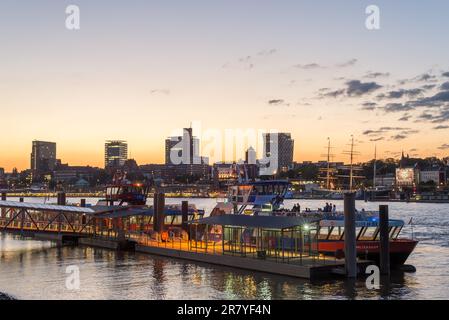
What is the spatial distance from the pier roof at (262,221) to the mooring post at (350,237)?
3314 mm

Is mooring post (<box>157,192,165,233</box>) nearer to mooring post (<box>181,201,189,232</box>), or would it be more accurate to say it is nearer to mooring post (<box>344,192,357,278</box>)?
mooring post (<box>181,201,189,232</box>)

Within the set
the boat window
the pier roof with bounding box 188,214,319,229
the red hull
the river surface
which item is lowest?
the river surface

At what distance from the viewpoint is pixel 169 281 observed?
43.2 metres

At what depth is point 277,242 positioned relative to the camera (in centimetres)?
4512

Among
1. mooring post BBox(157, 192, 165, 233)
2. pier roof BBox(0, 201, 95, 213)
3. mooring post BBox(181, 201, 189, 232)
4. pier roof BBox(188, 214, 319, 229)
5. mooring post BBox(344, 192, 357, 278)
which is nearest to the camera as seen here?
mooring post BBox(344, 192, 357, 278)

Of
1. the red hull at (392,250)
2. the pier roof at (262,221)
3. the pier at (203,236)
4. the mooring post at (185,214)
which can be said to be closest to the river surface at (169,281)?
the pier at (203,236)

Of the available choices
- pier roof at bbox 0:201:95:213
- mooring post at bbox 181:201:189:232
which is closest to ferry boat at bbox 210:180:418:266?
mooring post at bbox 181:201:189:232

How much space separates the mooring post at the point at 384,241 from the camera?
142 feet

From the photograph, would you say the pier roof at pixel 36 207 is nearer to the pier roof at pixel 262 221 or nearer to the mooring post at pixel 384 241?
the pier roof at pixel 262 221

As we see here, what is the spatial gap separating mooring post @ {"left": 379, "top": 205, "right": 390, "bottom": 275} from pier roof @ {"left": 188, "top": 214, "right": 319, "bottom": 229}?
186 inches

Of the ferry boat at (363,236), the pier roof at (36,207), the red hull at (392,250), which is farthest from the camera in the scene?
the pier roof at (36,207)

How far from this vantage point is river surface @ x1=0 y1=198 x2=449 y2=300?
3825 centimetres
